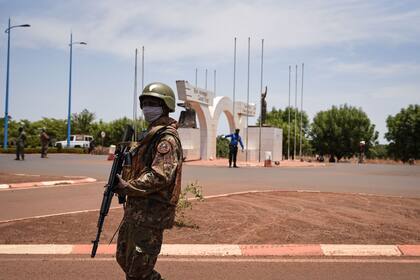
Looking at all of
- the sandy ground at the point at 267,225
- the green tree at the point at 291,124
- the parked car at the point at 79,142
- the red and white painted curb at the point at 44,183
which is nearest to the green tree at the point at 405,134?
the green tree at the point at 291,124

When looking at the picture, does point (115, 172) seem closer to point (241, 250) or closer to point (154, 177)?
point (154, 177)

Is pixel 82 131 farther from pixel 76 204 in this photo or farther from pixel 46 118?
pixel 76 204

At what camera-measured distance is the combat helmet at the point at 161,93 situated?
371cm

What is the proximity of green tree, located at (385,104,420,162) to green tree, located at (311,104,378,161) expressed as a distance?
3.83m

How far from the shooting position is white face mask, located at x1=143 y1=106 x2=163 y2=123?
3742 millimetres

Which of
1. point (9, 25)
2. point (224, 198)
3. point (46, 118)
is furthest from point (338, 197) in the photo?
point (46, 118)

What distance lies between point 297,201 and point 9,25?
37407mm

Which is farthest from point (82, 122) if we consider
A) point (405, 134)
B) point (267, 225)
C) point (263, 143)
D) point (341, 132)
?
point (267, 225)

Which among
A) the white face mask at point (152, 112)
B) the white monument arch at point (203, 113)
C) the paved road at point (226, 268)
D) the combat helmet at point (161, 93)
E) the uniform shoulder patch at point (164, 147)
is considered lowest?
the paved road at point (226, 268)

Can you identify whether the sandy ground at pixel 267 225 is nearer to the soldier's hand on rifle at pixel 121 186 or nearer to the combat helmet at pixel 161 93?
the combat helmet at pixel 161 93

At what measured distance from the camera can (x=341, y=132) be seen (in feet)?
236

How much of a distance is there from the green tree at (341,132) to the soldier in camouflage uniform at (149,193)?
70.4 m

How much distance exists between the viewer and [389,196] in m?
12.2

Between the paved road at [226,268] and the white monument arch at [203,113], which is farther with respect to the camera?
the white monument arch at [203,113]
